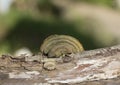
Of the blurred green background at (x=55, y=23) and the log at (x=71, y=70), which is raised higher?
the blurred green background at (x=55, y=23)

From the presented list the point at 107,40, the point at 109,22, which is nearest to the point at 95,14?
the point at 109,22

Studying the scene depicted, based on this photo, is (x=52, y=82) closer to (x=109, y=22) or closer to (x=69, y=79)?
(x=69, y=79)

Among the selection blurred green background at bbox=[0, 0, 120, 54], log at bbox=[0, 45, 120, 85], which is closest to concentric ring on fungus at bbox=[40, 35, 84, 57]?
log at bbox=[0, 45, 120, 85]

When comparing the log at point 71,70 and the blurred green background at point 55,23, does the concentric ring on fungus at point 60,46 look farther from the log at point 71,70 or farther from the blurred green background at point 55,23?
the blurred green background at point 55,23

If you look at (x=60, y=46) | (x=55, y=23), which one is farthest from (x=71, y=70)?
(x=55, y=23)

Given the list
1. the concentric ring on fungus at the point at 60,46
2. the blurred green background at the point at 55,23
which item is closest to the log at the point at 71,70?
the concentric ring on fungus at the point at 60,46

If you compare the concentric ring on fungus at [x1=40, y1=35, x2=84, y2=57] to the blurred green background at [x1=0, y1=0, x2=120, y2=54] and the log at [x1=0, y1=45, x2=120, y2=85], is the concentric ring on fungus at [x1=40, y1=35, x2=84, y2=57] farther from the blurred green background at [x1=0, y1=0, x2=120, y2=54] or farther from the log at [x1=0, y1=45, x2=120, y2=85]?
the blurred green background at [x1=0, y1=0, x2=120, y2=54]

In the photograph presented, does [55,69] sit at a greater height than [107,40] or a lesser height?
lesser
